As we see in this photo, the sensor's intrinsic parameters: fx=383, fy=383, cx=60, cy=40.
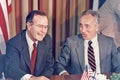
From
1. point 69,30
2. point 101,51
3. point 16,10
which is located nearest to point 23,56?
point 101,51

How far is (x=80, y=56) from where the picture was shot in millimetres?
3996

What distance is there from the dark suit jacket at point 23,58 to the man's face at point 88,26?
0.37 m

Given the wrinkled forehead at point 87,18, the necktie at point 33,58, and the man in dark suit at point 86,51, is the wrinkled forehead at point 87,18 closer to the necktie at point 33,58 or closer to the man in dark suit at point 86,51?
the man in dark suit at point 86,51

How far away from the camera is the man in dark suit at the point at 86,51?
3953 mm

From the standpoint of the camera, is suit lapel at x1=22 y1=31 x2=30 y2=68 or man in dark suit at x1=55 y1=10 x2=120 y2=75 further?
man in dark suit at x1=55 y1=10 x2=120 y2=75

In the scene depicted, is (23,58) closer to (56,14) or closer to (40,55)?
(40,55)

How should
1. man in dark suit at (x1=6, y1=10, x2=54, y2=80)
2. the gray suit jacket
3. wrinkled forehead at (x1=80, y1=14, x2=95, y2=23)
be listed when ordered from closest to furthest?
man in dark suit at (x1=6, y1=10, x2=54, y2=80) → wrinkled forehead at (x1=80, y1=14, x2=95, y2=23) → the gray suit jacket

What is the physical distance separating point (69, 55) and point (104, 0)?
4.57 feet

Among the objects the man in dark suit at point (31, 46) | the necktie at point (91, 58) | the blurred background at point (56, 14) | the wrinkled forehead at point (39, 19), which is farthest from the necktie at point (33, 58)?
the blurred background at point (56, 14)

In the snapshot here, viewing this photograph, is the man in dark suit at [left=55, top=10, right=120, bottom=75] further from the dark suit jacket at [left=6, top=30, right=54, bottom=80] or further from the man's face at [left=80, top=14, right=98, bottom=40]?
the dark suit jacket at [left=6, top=30, right=54, bottom=80]

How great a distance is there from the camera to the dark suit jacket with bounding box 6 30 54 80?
3429 millimetres

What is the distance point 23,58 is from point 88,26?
0.77 m

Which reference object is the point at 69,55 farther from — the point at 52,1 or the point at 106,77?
the point at 52,1

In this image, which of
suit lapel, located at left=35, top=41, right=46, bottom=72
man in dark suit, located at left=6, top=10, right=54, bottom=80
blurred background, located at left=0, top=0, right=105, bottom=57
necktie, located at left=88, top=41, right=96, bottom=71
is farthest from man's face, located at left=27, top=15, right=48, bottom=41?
blurred background, located at left=0, top=0, right=105, bottom=57
